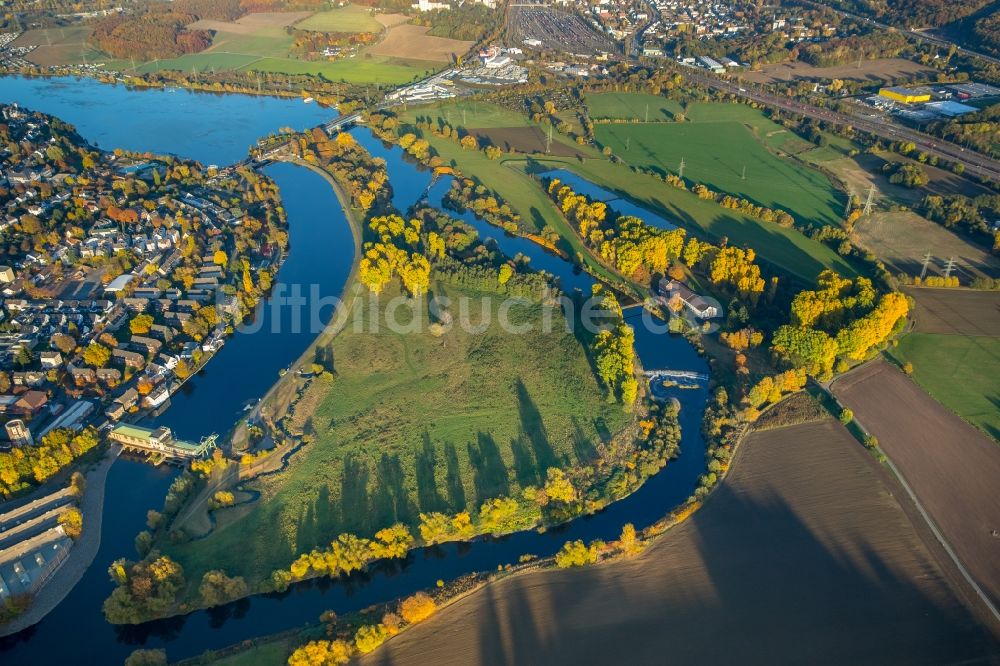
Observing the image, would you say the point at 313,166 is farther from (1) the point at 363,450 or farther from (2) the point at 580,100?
(1) the point at 363,450

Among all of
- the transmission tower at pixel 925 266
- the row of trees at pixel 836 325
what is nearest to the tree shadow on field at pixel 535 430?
the row of trees at pixel 836 325

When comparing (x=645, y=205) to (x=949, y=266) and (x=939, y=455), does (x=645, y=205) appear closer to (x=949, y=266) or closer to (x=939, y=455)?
(x=949, y=266)

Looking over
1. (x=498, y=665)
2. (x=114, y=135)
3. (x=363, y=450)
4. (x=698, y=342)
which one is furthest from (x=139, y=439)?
(x=114, y=135)

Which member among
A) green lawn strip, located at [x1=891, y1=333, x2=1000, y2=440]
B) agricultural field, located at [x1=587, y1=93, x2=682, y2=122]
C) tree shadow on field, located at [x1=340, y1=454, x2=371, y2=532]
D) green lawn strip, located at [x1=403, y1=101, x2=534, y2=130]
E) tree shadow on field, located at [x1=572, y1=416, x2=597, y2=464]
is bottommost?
tree shadow on field, located at [x1=340, y1=454, x2=371, y2=532]

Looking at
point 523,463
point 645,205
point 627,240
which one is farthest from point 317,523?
point 645,205

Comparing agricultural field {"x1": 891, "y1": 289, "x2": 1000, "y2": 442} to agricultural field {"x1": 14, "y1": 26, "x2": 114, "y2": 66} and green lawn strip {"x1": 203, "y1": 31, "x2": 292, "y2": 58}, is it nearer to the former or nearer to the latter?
green lawn strip {"x1": 203, "y1": 31, "x2": 292, "y2": 58}

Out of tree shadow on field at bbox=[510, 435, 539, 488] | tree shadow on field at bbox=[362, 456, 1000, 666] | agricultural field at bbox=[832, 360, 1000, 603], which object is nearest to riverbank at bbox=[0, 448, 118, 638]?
tree shadow on field at bbox=[362, 456, 1000, 666]
